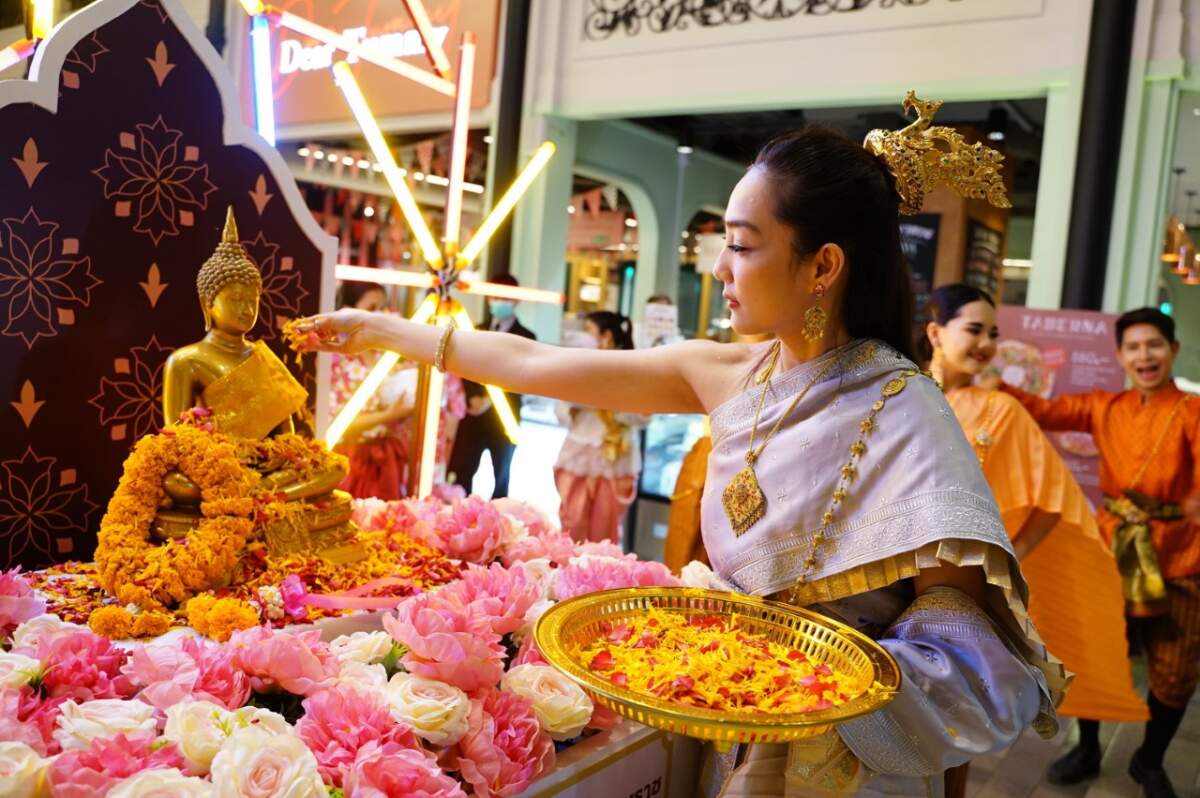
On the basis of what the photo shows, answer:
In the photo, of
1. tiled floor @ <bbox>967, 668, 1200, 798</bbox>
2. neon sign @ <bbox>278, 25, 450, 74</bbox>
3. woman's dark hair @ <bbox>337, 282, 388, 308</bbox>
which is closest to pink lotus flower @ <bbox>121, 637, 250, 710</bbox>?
tiled floor @ <bbox>967, 668, 1200, 798</bbox>

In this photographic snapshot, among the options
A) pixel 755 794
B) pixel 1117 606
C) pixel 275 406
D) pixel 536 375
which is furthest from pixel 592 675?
pixel 1117 606

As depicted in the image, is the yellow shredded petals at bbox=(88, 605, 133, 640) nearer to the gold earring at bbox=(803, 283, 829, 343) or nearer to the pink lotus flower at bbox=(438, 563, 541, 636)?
the pink lotus flower at bbox=(438, 563, 541, 636)

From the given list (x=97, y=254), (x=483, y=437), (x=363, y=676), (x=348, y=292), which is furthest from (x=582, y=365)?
(x=348, y=292)

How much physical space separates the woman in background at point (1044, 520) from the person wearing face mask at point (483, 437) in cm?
259

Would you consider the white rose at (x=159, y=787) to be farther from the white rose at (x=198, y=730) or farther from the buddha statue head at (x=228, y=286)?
the buddha statue head at (x=228, y=286)

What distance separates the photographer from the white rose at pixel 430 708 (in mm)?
1181

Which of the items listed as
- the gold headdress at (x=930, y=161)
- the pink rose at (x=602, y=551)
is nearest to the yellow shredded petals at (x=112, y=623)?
the pink rose at (x=602, y=551)

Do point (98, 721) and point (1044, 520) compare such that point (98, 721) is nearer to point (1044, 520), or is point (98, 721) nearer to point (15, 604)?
point (15, 604)

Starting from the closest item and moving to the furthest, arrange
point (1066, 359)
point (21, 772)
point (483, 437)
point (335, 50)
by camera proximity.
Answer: point (21, 772)
point (1066, 359)
point (483, 437)
point (335, 50)

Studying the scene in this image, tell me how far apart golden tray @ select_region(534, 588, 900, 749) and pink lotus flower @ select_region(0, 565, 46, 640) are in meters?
0.92

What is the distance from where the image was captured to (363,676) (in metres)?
1.30

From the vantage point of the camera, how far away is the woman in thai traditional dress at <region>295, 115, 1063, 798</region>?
44.9 inches

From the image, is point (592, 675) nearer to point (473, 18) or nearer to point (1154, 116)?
point (1154, 116)

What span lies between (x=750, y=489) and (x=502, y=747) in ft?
1.59
